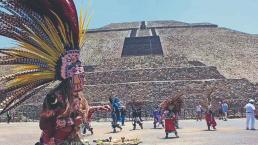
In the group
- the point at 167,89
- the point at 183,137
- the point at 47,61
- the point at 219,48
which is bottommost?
the point at 183,137

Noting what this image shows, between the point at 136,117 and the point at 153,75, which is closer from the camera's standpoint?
the point at 136,117

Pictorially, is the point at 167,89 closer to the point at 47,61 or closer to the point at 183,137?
the point at 183,137

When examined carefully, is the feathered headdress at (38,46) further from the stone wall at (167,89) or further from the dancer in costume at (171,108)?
the stone wall at (167,89)

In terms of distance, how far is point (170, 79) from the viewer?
50312 millimetres

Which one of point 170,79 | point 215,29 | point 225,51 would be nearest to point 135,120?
point 170,79

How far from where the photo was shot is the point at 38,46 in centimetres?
558

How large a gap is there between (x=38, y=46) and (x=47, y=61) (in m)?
0.20

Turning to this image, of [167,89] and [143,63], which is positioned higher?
[143,63]

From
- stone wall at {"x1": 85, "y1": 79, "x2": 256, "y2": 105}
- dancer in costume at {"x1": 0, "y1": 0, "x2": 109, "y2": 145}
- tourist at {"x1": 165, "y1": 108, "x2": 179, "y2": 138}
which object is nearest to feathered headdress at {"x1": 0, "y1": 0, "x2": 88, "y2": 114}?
dancer in costume at {"x1": 0, "y1": 0, "x2": 109, "y2": 145}

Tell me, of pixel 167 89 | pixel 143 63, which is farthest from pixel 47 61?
pixel 143 63

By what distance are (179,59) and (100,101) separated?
13.9m

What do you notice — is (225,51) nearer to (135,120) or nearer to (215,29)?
(215,29)

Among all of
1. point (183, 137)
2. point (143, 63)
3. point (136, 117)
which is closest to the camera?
point (183, 137)

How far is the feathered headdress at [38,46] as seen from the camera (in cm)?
546
